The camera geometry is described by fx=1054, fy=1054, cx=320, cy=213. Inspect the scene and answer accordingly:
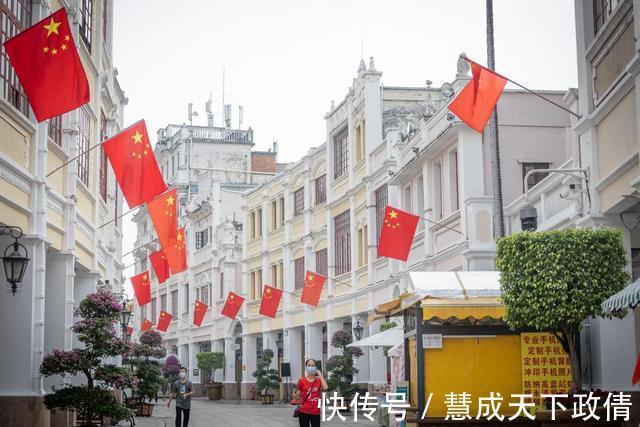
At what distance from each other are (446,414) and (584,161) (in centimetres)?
528

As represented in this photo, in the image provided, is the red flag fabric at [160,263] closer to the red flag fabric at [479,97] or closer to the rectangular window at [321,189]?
the rectangular window at [321,189]

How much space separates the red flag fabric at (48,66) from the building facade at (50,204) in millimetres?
1274

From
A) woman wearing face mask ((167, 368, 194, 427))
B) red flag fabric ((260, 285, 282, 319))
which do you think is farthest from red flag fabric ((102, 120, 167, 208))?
red flag fabric ((260, 285, 282, 319))

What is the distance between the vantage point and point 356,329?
3966cm

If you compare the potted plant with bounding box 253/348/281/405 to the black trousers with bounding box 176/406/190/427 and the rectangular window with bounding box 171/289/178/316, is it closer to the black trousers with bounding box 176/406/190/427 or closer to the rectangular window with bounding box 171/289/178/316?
the rectangular window with bounding box 171/289/178/316

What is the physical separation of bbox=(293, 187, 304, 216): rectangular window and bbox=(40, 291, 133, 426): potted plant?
29.7 meters

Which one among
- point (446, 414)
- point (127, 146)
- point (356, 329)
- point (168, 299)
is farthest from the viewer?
point (168, 299)

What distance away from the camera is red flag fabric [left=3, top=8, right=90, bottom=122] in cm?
1667

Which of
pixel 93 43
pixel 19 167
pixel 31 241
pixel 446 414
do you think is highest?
pixel 93 43

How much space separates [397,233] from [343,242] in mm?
15064

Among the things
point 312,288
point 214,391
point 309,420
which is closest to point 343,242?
point 312,288

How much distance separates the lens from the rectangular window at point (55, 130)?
22.3 metres

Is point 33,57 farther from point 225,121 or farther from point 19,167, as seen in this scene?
point 225,121

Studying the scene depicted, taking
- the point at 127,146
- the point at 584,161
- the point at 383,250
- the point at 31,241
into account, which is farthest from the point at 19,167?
the point at 383,250
